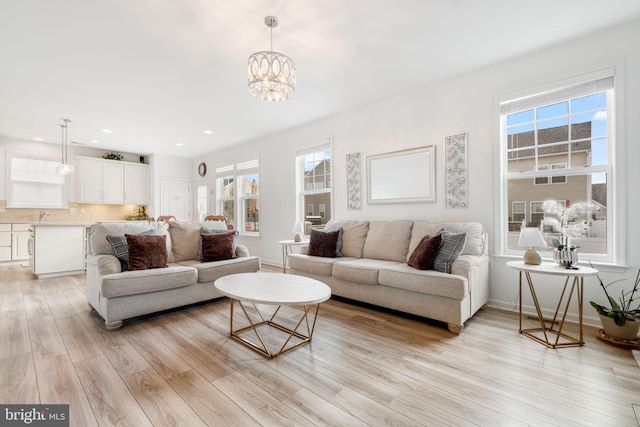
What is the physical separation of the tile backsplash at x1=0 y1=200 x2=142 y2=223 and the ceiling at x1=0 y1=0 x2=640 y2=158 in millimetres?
2658

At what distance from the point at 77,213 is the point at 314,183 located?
228 inches

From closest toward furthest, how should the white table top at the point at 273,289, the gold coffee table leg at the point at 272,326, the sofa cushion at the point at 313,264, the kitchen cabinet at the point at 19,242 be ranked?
the white table top at the point at 273,289, the gold coffee table leg at the point at 272,326, the sofa cushion at the point at 313,264, the kitchen cabinet at the point at 19,242

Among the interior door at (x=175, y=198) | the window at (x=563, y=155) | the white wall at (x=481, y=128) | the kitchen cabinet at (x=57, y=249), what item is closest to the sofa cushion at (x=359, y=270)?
the white wall at (x=481, y=128)

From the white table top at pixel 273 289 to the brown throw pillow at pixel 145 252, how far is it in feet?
3.32

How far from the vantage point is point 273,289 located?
2270mm

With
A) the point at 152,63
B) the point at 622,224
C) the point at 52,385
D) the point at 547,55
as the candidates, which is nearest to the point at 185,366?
the point at 52,385

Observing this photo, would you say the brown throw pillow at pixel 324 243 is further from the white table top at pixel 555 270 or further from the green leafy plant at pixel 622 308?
the green leafy plant at pixel 622 308

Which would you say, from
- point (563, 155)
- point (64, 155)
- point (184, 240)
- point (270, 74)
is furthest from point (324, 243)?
point (64, 155)

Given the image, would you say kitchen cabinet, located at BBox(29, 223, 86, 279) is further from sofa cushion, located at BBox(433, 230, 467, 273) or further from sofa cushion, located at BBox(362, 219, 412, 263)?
sofa cushion, located at BBox(433, 230, 467, 273)

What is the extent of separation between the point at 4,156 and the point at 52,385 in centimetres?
662

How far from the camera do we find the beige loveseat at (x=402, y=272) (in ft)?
8.34

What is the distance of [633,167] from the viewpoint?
2.45m

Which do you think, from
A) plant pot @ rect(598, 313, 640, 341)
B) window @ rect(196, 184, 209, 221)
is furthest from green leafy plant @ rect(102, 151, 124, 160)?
plant pot @ rect(598, 313, 640, 341)

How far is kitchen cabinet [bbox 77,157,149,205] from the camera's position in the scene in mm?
6605
